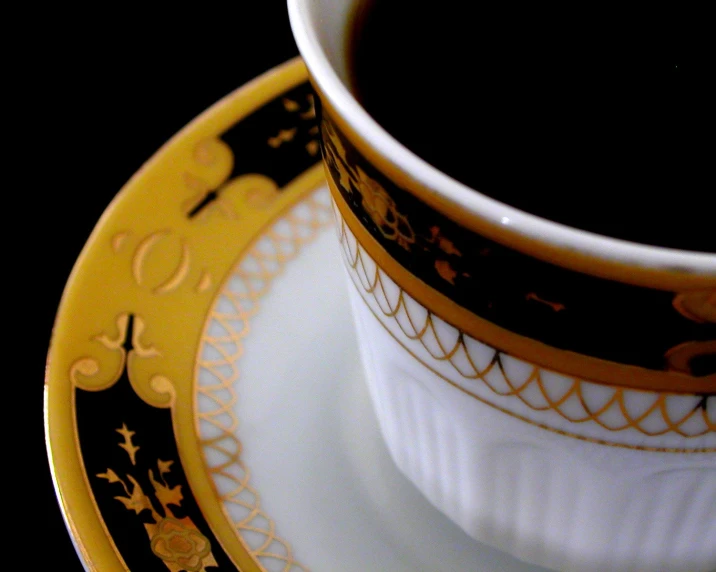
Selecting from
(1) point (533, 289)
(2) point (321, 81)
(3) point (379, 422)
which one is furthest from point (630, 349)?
(3) point (379, 422)

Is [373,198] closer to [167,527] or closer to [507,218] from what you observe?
[507,218]

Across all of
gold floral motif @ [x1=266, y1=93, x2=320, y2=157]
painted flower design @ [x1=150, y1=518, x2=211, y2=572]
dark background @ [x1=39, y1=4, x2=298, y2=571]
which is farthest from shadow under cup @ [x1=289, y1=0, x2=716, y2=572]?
dark background @ [x1=39, y1=4, x2=298, y2=571]

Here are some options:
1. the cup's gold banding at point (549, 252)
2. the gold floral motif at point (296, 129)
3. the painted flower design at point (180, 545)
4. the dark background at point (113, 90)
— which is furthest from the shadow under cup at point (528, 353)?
the dark background at point (113, 90)

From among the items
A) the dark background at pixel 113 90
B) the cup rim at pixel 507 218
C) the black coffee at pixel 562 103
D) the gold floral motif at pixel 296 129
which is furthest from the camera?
the dark background at pixel 113 90

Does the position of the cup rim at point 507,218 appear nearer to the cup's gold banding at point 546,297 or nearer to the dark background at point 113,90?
the cup's gold banding at point 546,297

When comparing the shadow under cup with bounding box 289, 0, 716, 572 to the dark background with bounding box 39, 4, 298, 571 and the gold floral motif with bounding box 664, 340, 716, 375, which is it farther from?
the dark background with bounding box 39, 4, 298, 571
